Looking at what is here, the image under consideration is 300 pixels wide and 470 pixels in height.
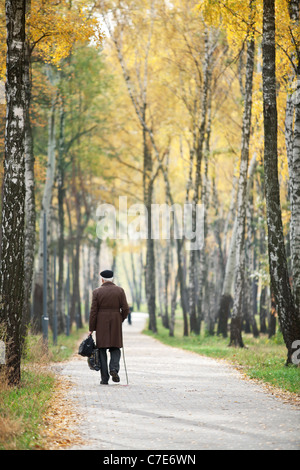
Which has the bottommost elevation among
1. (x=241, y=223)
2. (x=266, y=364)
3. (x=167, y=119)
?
(x=266, y=364)

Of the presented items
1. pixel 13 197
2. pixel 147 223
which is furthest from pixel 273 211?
pixel 147 223

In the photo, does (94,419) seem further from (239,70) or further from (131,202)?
(131,202)

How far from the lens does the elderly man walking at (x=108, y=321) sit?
1255 centimetres

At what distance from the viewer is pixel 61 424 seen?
8.44 metres

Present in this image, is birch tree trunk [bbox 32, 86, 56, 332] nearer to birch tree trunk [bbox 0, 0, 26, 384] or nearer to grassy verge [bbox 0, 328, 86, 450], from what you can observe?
grassy verge [bbox 0, 328, 86, 450]

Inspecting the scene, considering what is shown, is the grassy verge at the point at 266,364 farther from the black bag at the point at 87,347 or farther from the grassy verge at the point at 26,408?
the grassy verge at the point at 26,408

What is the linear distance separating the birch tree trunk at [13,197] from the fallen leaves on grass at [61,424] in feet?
4.14

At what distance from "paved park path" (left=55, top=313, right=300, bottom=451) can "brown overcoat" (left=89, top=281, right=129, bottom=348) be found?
0.85 meters

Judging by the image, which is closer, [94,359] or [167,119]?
[94,359]

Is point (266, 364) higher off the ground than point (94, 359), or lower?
lower

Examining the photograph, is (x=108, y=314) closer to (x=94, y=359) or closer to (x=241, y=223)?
(x=94, y=359)

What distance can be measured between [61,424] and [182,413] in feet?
5.56
